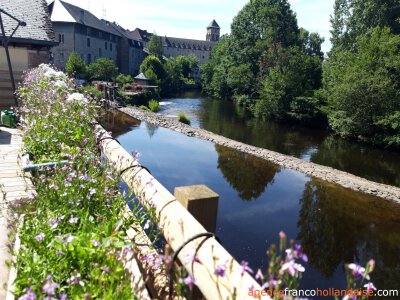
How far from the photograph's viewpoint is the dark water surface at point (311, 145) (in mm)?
18734

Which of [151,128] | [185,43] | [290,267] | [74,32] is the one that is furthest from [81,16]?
[185,43]

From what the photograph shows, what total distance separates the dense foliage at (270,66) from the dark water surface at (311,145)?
2062mm

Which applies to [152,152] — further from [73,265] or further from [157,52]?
[157,52]

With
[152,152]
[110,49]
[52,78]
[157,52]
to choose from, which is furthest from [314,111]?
[157,52]

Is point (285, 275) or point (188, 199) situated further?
point (188, 199)

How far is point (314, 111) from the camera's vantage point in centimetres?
3066

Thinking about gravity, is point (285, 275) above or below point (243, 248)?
above

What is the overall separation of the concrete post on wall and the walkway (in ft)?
3.48

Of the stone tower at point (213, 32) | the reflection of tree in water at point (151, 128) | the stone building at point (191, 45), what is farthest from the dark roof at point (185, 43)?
the reflection of tree in water at point (151, 128)

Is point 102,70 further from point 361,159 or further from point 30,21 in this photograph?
point 361,159

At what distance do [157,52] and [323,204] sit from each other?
65138mm

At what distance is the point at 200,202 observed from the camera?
2246 millimetres

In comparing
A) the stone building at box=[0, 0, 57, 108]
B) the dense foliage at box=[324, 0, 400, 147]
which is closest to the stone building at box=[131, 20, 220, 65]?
the dense foliage at box=[324, 0, 400, 147]

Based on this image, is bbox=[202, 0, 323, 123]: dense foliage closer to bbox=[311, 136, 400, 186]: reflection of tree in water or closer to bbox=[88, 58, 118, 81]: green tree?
bbox=[311, 136, 400, 186]: reflection of tree in water
